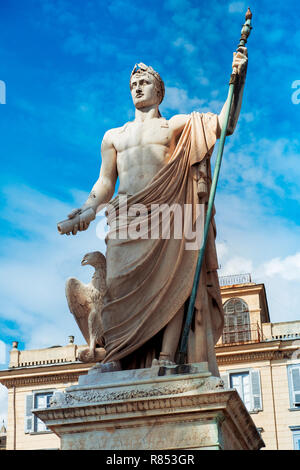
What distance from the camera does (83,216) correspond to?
10.2m

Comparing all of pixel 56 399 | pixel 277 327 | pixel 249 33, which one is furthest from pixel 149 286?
pixel 277 327

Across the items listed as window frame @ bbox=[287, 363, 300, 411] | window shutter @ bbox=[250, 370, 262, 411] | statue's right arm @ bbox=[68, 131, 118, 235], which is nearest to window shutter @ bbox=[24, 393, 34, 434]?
window shutter @ bbox=[250, 370, 262, 411]

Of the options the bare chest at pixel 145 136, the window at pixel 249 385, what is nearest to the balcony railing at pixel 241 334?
the window at pixel 249 385

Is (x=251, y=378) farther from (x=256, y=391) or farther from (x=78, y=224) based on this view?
(x=78, y=224)

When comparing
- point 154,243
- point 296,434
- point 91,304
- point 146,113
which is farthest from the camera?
point 296,434

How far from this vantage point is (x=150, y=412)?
8.54 meters

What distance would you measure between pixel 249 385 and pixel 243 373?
61cm

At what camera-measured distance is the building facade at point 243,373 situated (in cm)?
3756

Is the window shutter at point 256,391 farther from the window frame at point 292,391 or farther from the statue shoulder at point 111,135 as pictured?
the statue shoulder at point 111,135

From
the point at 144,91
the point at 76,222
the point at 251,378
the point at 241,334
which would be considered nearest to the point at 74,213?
the point at 76,222

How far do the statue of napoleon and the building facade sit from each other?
26829 millimetres

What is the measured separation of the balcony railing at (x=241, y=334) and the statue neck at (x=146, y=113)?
29.0m

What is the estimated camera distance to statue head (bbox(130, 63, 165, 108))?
10.6 metres
